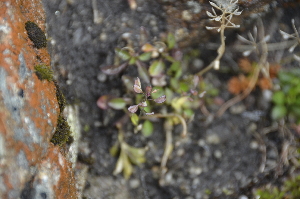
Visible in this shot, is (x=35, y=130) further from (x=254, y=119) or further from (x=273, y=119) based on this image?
(x=273, y=119)

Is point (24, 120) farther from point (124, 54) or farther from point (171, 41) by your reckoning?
point (171, 41)

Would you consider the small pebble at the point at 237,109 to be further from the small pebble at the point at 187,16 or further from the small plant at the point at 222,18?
the small pebble at the point at 187,16

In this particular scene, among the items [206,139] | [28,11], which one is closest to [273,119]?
[206,139]

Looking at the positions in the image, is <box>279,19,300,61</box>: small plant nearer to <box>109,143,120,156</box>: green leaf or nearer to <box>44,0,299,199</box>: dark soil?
<box>44,0,299,199</box>: dark soil

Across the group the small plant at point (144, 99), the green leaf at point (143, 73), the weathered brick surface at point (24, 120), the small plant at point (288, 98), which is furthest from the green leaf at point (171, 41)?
the weathered brick surface at point (24, 120)

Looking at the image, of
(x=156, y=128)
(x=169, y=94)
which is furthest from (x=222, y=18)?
(x=156, y=128)
